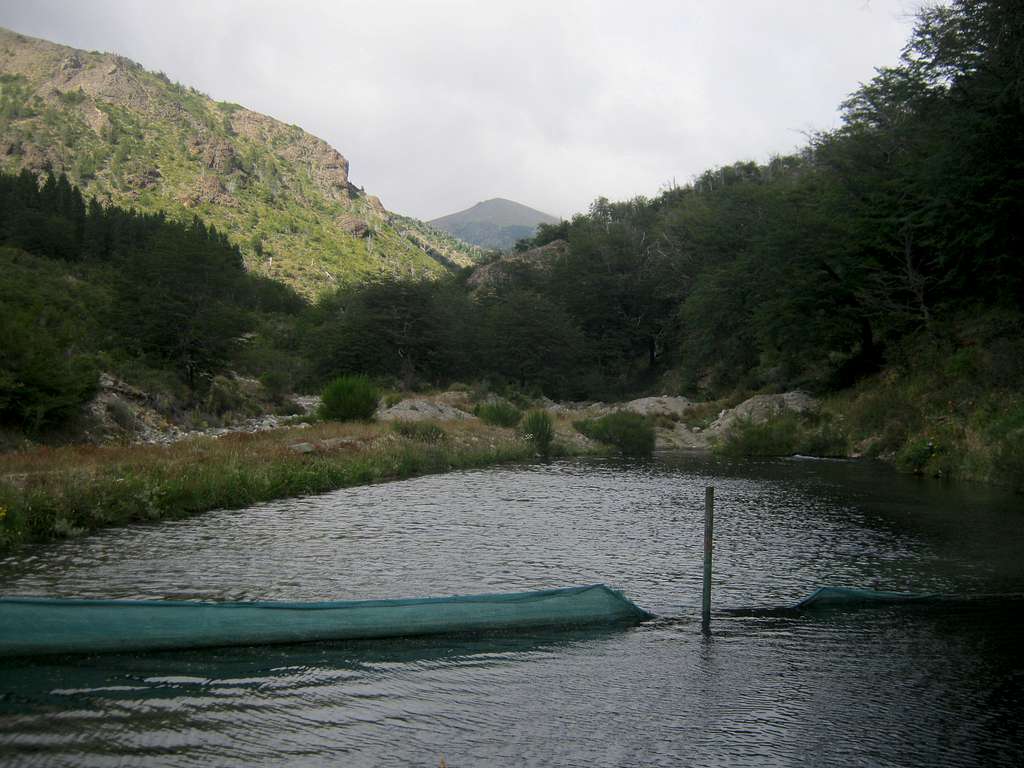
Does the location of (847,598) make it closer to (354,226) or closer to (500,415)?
(500,415)

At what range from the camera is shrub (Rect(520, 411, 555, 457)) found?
33.0m

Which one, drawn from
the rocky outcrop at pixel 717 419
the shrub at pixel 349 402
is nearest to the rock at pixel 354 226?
the rocky outcrop at pixel 717 419

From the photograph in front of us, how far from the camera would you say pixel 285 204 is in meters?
152

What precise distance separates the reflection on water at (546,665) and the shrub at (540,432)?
1672 cm

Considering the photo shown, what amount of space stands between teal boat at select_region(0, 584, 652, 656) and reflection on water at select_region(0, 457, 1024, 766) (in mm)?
160

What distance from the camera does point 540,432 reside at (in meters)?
33.4

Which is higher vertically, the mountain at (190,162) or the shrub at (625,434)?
the mountain at (190,162)

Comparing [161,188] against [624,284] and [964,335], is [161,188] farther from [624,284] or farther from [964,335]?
[964,335]

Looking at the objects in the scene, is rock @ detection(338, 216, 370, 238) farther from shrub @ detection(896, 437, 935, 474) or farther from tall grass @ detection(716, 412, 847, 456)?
shrub @ detection(896, 437, 935, 474)

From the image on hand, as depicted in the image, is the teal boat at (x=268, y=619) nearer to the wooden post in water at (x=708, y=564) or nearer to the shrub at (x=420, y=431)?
the wooden post in water at (x=708, y=564)

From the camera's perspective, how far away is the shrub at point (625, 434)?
3584 centimetres

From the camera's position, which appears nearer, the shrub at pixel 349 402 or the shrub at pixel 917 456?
the shrub at pixel 917 456

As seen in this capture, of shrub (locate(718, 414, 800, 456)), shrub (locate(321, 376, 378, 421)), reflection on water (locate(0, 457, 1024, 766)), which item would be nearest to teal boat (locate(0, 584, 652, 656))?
reflection on water (locate(0, 457, 1024, 766))

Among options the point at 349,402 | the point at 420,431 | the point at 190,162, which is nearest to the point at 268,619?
the point at 420,431
